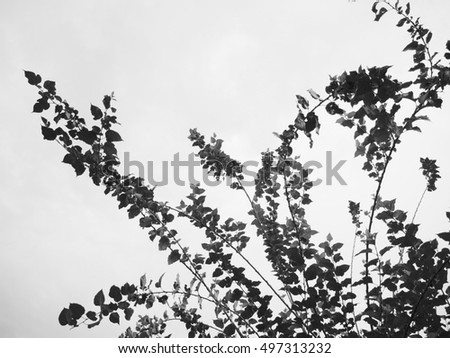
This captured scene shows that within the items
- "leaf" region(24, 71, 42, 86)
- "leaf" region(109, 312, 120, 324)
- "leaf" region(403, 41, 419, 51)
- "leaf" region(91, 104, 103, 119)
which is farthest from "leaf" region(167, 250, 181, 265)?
"leaf" region(403, 41, 419, 51)

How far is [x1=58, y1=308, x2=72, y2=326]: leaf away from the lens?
184 centimetres

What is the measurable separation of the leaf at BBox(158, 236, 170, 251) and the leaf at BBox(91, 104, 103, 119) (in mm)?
1120

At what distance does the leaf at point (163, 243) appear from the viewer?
255 cm

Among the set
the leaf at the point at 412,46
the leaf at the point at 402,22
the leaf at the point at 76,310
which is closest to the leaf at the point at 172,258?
the leaf at the point at 76,310

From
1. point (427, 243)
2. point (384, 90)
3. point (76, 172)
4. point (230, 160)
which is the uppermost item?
point (230, 160)

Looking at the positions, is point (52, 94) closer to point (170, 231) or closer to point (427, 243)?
point (170, 231)

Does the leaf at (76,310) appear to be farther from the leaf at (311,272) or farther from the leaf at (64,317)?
the leaf at (311,272)

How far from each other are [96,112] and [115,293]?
1.19 meters

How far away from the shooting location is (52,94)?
1863 mm

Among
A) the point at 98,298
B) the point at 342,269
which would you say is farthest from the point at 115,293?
the point at 342,269

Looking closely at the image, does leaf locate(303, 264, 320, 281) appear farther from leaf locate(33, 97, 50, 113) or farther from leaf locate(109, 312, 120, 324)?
leaf locate(33, 97, 50, 113)

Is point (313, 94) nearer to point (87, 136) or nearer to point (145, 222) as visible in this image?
point (87, 136)
